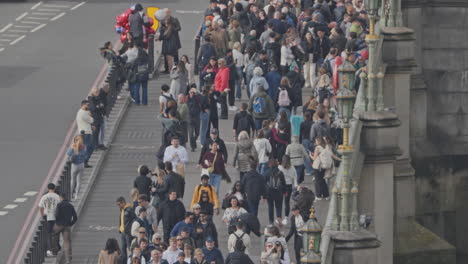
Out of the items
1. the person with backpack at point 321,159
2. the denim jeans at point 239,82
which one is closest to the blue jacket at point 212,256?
the person with backpack at point 321,159

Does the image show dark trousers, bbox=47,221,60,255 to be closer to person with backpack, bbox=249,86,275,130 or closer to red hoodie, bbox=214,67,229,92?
person with backpack, bbox=249,86,275,130

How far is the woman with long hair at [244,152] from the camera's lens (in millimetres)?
45219

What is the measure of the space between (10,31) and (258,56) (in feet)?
68.0

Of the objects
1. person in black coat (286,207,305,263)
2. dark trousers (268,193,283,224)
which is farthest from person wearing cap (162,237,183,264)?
dark trousers (268,193,283,224)

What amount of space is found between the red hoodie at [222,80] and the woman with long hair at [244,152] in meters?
7.72

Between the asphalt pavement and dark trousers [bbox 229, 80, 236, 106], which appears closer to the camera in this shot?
the asphalt pavement

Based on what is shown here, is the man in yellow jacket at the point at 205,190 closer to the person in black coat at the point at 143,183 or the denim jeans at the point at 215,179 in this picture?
the person in black coat at the point at 143,183

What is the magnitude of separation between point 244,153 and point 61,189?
169 inches

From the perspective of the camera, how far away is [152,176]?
48812 mm

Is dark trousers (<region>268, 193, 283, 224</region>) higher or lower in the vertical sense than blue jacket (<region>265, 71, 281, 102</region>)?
lower

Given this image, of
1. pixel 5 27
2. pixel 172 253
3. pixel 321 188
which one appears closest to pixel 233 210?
pixel 172 253

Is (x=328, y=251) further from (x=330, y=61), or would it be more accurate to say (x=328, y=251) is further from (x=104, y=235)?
(x=330, y=61)

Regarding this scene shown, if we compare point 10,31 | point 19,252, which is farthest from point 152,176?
point 10,31

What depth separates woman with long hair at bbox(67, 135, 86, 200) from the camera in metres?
46.2
